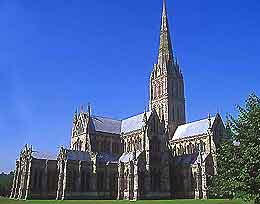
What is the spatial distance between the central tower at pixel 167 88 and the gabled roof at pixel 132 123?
12665mm

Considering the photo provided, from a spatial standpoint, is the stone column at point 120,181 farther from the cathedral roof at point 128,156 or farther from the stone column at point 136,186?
the stone column at point 136,186

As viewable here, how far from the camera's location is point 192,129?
89625 mm

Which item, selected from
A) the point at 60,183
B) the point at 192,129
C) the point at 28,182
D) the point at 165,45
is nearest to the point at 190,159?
the point at 192,129

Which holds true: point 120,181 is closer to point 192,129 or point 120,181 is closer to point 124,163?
point 124,163

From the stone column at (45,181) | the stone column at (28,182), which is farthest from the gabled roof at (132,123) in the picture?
the stone column at (28,182)

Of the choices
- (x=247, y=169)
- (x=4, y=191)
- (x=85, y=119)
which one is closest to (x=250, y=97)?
(x=247, y=169)

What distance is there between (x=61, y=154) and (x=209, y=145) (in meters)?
36.4

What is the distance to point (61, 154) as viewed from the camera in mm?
72250

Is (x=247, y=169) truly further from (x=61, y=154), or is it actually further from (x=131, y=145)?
(x=131, y=145)

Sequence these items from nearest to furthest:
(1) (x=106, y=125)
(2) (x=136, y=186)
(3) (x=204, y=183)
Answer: (2) (x=136, y=186) < (3) (x=204, y=183) < (1) (x=106, y=125)

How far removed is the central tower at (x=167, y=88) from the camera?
335ft

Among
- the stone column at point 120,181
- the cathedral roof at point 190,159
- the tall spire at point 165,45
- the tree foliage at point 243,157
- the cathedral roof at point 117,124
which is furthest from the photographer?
the tall spire at point 165,45

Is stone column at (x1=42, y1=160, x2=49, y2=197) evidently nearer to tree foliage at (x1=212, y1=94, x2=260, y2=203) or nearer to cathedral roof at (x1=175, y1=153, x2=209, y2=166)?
cathedral roof at (x1=175, y1=153, x2=209, y2=166)

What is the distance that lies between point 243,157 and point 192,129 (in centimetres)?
6658
